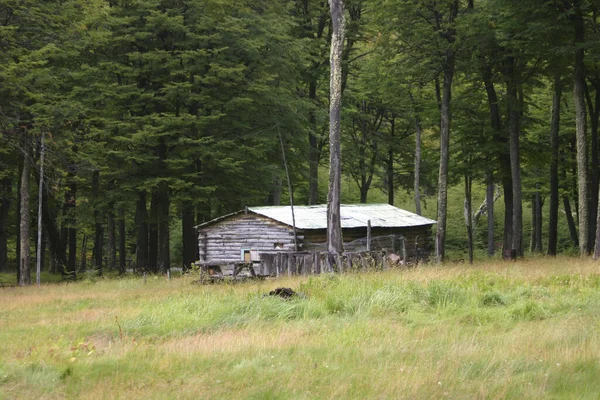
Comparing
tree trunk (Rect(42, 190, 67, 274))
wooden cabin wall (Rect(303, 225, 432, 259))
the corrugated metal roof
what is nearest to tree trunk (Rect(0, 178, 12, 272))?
tree trunk (Rect(42, 190, 67, 274))

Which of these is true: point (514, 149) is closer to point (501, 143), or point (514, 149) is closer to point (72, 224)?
point (501, 143)

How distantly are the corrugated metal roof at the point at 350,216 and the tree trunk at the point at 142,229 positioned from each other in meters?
7.16

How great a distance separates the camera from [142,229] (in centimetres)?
3334

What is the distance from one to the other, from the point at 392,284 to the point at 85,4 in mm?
20211

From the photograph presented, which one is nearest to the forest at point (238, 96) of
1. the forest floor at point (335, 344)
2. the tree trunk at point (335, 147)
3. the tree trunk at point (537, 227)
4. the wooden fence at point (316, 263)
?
the tree trunk at point (335, 147)

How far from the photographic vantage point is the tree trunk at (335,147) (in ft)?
68.7

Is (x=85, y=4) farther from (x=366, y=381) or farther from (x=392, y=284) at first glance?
(x=366, y=381)

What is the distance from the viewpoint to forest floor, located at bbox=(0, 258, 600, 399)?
680 centimetres

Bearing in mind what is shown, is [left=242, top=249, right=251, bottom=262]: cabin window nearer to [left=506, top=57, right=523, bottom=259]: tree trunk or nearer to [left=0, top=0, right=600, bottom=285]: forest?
[left=0, top=0, right=600, bottom=285]: forest

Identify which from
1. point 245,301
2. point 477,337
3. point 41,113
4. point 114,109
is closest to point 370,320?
point 477,337

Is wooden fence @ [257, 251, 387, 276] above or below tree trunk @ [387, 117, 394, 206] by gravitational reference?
below

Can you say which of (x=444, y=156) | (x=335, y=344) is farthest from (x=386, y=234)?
(x=335, y=344)

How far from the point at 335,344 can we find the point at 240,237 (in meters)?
19.2

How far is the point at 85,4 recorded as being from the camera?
26.6 metres
